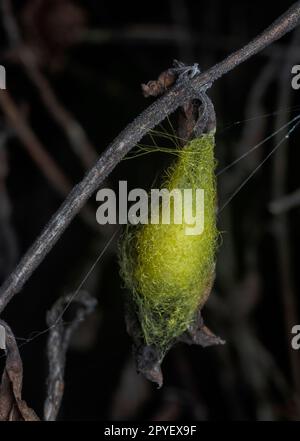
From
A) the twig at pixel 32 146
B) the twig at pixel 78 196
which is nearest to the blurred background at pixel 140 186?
the twig at pixel 32 146

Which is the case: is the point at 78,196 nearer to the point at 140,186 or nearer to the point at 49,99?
the point at 140,186

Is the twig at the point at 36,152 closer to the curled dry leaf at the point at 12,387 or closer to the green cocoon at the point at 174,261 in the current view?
the green cocoon at the point at 174,261

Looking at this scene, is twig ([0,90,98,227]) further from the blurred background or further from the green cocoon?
the green cocoon

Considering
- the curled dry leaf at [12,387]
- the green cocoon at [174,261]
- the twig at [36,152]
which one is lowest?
the curled dry leaf at [12,387]

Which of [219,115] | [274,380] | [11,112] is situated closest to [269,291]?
[274,380]

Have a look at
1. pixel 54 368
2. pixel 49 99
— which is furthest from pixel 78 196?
pixel 49 99

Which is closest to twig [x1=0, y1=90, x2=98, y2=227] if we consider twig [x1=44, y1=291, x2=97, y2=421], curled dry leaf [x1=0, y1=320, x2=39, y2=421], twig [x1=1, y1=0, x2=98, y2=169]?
twig [x1=1, y1=0, x2=98, y2=169]
